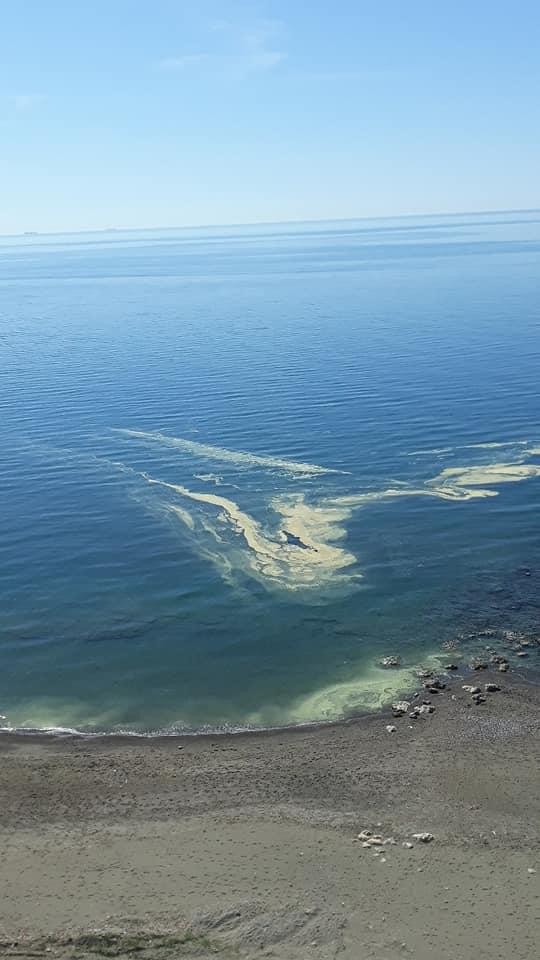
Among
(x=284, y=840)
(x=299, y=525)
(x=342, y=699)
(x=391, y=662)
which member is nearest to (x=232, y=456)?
(x=299, y=525)

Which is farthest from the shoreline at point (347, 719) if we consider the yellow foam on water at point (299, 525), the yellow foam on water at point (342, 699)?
the yellow foam on water at point (299, 525)

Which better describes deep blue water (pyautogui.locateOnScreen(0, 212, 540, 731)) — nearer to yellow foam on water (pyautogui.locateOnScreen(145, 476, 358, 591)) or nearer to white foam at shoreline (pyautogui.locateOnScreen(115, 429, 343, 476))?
yellow foam on water (pyautogui.locateOnScreen(145, 476, 358, 591))

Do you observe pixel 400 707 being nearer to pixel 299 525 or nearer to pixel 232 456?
pixel 299 525

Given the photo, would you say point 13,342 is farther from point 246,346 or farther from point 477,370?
point 477,370

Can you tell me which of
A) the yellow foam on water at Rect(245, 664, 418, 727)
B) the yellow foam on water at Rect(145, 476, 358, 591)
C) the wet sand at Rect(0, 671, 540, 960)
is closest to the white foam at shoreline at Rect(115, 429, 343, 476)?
the yellow foam on water at Rect(145, 476, 358, 591)

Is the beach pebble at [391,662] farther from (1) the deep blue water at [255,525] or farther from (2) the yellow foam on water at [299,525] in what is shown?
(2) the yellow foam on water at [299,525]

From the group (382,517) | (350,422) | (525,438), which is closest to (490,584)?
(382,517)
